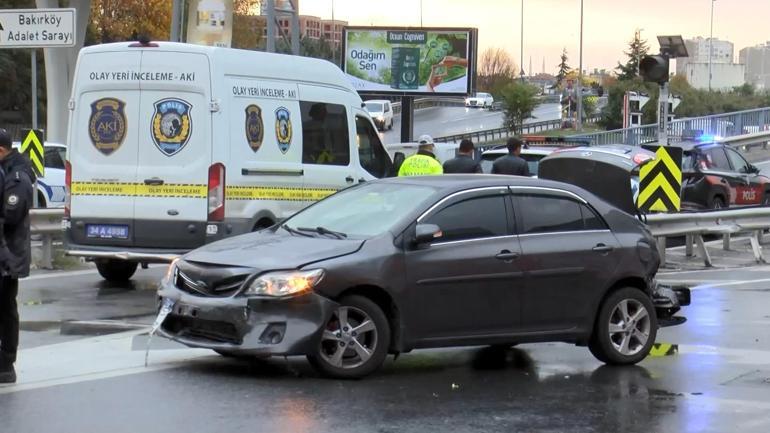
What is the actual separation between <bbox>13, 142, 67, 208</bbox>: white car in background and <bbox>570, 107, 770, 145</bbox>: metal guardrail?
76.9 ft

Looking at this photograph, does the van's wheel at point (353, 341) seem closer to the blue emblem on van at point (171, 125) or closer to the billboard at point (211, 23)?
the blue emblem on van at point (171, 125)

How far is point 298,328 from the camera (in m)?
8.06

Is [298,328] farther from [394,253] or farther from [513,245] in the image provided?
[513,245]

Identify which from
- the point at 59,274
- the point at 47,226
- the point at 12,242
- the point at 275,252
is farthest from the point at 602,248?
the point at 47,226

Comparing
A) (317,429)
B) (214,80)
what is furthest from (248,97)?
(317,429)

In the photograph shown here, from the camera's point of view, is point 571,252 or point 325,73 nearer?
point 571,252

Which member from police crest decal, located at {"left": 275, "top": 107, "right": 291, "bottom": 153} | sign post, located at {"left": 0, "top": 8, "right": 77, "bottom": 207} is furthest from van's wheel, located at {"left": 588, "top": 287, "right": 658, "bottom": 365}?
sign post, located at {"left": 0, "top": 8, "right": 77, "bottom": 207}

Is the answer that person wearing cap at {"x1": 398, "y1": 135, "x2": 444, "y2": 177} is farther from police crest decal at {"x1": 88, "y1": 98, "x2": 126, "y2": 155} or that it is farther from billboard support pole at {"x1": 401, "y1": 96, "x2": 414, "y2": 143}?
billboard support pole at {"x1": 401, "y1": 96, "x2": 414, "y2": 143}

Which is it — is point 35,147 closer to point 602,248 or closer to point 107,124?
point 107,124

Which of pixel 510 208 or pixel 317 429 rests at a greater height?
pixel 510 208

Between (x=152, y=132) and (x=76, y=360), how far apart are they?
425 centimetres

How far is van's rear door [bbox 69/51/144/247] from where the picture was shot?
42.0ft

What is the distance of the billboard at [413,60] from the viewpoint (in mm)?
44750

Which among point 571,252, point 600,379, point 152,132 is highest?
point 152,132
